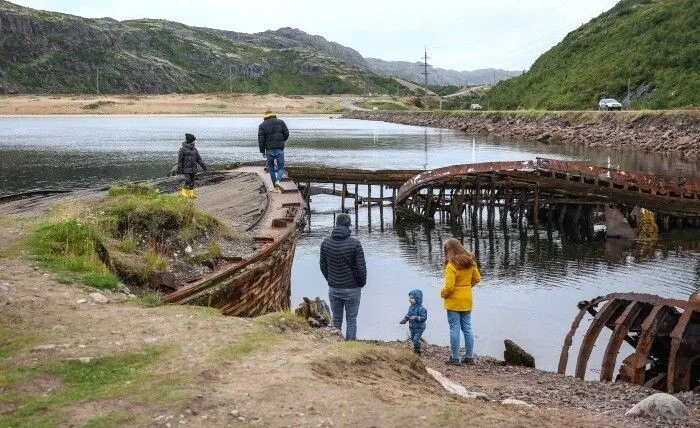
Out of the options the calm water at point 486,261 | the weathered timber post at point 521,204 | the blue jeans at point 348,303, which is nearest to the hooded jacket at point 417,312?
the blue jeans at point 348,303

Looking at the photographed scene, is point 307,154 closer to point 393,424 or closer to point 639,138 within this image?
point 639,138

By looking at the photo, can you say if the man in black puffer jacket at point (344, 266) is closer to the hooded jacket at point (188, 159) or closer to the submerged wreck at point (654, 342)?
the submerged wreck at point (654, 342)

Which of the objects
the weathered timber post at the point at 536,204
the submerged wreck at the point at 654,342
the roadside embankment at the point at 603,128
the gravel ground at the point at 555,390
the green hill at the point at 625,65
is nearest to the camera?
the gravel ground at the point at 555,390

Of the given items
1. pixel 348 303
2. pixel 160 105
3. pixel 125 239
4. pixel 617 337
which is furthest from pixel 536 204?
pixel 160 105

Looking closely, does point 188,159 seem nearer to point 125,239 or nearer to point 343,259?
point 125,239

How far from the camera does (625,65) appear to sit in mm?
72812

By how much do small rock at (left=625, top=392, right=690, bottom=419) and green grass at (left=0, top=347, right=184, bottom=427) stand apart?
5.02 m

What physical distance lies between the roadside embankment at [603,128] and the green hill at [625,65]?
2578 mm

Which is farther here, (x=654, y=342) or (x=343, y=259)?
(x=654, y=342)

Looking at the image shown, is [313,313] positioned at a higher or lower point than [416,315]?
lower

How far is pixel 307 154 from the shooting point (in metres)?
58.3

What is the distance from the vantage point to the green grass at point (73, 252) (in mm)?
9164

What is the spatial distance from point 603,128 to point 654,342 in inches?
2103

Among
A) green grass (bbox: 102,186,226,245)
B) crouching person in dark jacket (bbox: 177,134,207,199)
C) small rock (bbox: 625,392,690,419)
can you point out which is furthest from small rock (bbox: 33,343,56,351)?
crouching person in dark jacket (bbox: 177,134,207,199)
